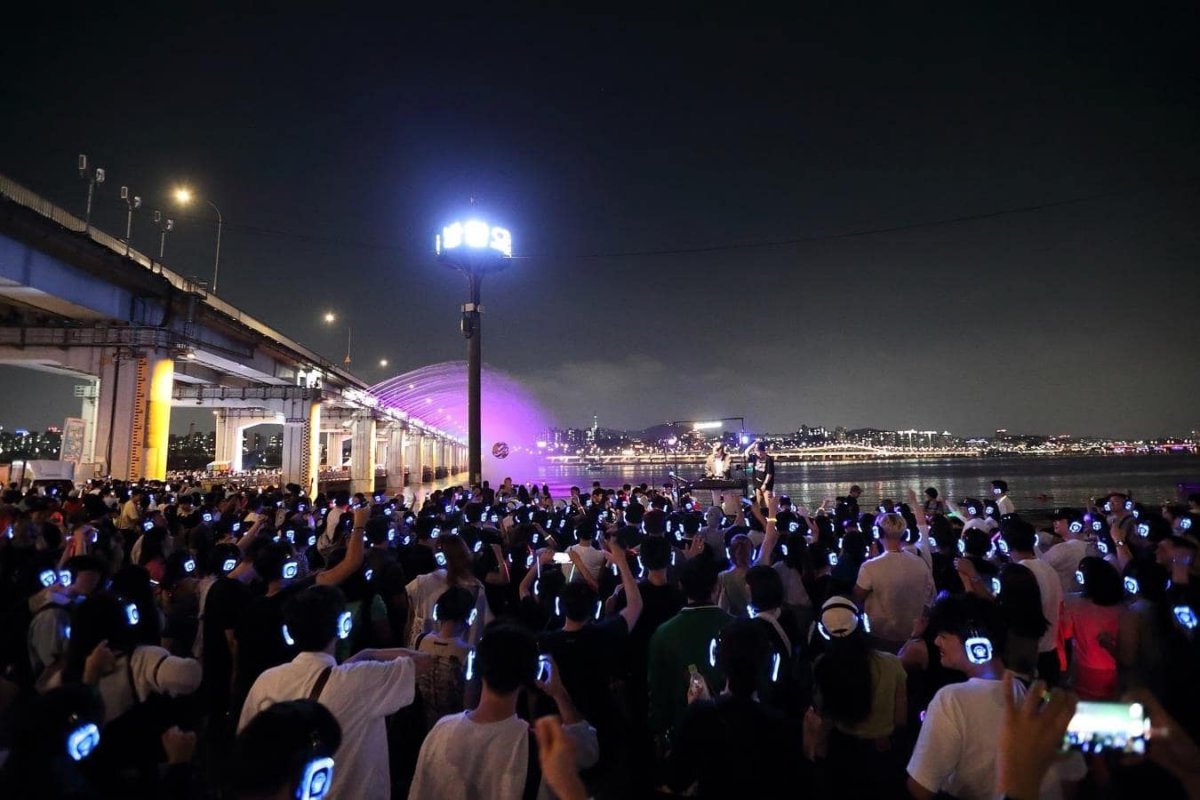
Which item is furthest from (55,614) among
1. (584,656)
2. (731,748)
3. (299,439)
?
(299,439)

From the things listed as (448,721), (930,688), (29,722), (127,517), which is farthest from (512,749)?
(127,517)

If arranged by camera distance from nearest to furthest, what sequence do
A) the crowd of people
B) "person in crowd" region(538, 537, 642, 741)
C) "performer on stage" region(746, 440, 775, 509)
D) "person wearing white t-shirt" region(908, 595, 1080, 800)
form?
the crowd of people → "person wearing white t-shirt" region(908, 595, 1080, 800) → "person in crowd" region(538, 537, 642, 741) → "performer on stage" region(746, 440, 775, 509)

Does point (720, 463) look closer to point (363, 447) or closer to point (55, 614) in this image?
point (55, 614)

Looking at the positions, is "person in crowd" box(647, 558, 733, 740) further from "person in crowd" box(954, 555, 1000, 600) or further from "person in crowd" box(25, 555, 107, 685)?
"person in crowd" box(25, 555, 107, 685)

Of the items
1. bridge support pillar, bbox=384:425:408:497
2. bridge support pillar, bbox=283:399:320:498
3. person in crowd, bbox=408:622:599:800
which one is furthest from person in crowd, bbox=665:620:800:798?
bridge support pillar, bbox=384:425:408:497

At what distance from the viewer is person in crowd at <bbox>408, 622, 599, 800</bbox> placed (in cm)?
257

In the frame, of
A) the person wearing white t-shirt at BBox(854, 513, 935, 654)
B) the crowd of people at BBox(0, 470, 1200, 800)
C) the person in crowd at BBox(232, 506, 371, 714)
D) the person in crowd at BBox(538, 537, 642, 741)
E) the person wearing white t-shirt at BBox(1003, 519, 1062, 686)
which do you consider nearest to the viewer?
the crowd of people at BBox(0, 470, 1200, 800)

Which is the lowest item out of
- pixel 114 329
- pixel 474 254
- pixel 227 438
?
pixel 227 438

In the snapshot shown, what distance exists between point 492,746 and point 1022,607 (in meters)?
2.84

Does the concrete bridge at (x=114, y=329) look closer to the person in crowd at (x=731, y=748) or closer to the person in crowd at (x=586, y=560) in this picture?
the person in crowd at (x=586, y=560)

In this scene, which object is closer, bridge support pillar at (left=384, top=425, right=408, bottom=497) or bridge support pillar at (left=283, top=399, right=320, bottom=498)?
bridge support pillar at (left=283, top=399, right=320, bottom=498)

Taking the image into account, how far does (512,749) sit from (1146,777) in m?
2.07

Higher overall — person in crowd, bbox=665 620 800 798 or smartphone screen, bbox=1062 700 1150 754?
smartphone screen, bbox=1062 700 1150 754

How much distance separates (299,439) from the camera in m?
38.8
